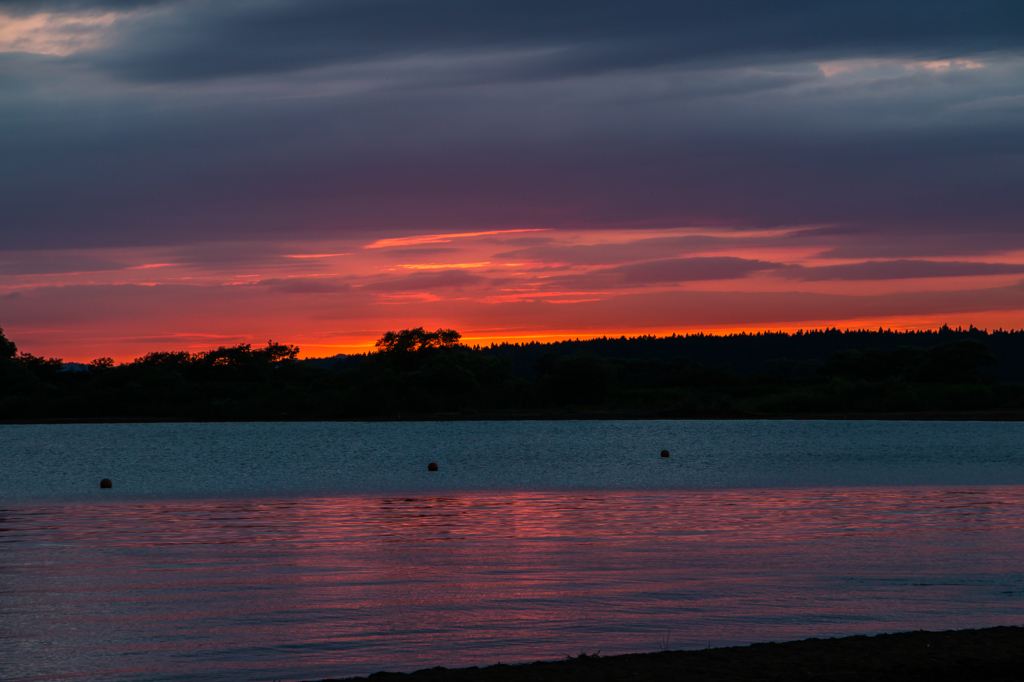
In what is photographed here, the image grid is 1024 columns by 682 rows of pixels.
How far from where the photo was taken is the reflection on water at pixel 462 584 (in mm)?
13539

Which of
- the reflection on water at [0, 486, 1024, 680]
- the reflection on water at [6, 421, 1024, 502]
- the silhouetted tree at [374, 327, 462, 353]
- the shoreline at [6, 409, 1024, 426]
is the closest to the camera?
the reflection on water at [0, 486, 1024, 680]

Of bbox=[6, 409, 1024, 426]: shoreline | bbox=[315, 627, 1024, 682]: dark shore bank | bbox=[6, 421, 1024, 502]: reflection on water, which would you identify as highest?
bbox=[6, 409, 1024, 426]: shoreline

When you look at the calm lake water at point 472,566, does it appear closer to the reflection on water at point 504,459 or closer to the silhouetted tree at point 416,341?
the reflection on water at point 504,459

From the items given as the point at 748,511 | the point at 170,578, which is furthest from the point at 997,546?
the point at 170,578

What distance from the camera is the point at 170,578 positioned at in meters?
19.2

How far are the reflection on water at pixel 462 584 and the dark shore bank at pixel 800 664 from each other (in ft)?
5.11

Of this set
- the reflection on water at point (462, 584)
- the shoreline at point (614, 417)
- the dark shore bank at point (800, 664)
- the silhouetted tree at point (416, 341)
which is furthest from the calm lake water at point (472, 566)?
the silhouetted tree at point (416, 341)

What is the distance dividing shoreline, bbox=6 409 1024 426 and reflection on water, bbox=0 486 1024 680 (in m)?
97.4

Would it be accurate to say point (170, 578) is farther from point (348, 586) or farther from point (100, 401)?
point (100, 401)

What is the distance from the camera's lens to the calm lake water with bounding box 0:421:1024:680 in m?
13.8

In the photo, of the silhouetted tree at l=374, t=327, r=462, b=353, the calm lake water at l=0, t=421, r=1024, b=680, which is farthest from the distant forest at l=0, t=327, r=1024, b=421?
the calm lake water at l=0, t=421, r=1024, b=680

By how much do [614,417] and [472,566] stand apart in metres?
119

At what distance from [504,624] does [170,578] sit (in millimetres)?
7780

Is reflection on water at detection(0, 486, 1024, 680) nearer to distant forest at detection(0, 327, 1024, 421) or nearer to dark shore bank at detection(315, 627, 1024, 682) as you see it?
dark shore bank at detection(315, 627, 1024, 682)
